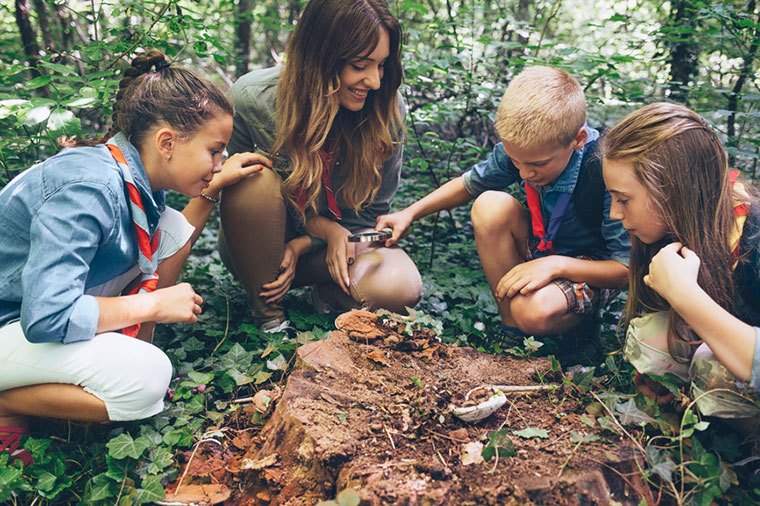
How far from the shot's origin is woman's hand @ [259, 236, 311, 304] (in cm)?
288

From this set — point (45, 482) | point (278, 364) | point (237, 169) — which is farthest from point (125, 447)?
point (237, 169)

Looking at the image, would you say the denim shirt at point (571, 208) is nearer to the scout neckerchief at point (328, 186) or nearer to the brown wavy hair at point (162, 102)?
the scout neckerchief at point (328, 186)

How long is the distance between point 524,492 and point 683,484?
0.48 m

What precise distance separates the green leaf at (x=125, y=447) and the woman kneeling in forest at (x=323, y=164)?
955mm

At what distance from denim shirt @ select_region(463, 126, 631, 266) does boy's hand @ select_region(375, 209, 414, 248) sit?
0.31m

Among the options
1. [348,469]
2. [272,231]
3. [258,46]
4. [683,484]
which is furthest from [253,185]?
[258,46]

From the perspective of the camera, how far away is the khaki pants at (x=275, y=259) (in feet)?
9.11

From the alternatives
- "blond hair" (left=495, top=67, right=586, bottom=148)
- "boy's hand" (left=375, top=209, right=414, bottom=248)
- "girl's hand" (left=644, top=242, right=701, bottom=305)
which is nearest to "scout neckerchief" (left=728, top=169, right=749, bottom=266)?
"girl's hand" (left=644, top=242, right=701, bottom=305)

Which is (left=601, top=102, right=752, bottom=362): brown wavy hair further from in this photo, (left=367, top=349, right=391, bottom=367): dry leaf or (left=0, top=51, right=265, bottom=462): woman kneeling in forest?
(left=0, top=51, right=265, bottom=462): woman kneeling in forest

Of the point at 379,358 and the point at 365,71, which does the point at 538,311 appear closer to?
the point at 379,358

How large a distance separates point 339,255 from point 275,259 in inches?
11.7

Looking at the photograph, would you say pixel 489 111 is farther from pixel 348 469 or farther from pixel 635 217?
pixel 348 469

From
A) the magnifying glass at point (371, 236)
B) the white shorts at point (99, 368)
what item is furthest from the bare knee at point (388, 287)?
the white shorts at point (99, 368)

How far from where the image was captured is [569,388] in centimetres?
213
